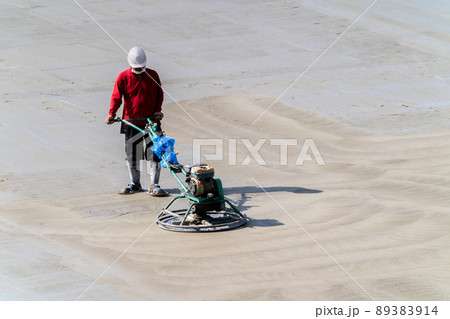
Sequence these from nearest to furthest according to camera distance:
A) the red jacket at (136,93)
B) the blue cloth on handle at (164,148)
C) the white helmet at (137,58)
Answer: the blue cloth on handle at (164,148) → the white helmet at (137,58) → the red jacket at (136,93)

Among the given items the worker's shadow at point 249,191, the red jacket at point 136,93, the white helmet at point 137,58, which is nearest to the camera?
the worker's shadow at point 249,191

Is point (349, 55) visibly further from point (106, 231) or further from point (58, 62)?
point (106, 231)

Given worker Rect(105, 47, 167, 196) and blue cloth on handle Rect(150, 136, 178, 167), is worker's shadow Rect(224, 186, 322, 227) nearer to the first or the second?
worker Rect(105, 47, 167, 196)

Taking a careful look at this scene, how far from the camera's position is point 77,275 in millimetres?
7625

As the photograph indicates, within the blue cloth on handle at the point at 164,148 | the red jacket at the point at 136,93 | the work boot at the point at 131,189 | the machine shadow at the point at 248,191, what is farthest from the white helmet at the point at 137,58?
the machine shadow at the point at 248,191

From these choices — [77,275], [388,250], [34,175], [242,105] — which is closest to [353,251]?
[388,250]

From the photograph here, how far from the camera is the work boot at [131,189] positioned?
10.1 meters

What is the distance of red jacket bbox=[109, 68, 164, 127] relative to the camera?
33.0 ft

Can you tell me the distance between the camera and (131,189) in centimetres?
1019

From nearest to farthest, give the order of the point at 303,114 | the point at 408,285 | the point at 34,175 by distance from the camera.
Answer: the point at 408,285 → the point at 34,175 → the point at 303,114

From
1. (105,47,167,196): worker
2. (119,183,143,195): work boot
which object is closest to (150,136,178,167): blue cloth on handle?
(105,47,167,196): worker

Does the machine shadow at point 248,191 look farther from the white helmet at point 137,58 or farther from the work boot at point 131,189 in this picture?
the white helmet at point 137,58

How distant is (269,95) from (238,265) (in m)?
6.59

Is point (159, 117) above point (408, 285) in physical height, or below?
above
